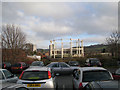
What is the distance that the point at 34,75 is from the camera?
6113 millimetres

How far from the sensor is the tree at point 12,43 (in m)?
28.7

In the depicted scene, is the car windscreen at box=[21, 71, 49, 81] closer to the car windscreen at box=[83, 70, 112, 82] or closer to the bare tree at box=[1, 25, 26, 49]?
the car windscreen at box=[83, 70, 112, 82]

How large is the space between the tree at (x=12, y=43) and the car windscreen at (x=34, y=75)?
23.5 meters

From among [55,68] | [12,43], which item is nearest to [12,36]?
[12,43]

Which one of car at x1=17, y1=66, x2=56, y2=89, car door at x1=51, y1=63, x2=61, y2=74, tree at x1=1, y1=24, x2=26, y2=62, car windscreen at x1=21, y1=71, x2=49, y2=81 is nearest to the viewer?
car at x1=17, y1=66, x2=56, y2=89

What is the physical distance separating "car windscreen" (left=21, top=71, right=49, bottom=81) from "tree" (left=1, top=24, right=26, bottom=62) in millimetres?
23540

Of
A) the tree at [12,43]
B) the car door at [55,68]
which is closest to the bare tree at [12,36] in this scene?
the tree at [12,43]

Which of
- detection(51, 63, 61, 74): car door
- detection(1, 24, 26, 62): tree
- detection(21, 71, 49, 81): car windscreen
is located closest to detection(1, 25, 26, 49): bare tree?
detection(1, 24, 26, 62): tree

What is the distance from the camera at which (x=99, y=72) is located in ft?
19.4

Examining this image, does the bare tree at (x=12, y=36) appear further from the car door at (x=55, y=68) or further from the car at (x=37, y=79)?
the car at (x=37, y=79)

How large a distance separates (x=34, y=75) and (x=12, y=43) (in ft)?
91.1

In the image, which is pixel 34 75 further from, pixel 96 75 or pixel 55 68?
pixel 55 68

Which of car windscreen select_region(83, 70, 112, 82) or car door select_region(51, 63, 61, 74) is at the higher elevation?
car windscreen select_region(83, 70, 112, 82)

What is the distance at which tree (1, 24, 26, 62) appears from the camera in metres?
28.7
